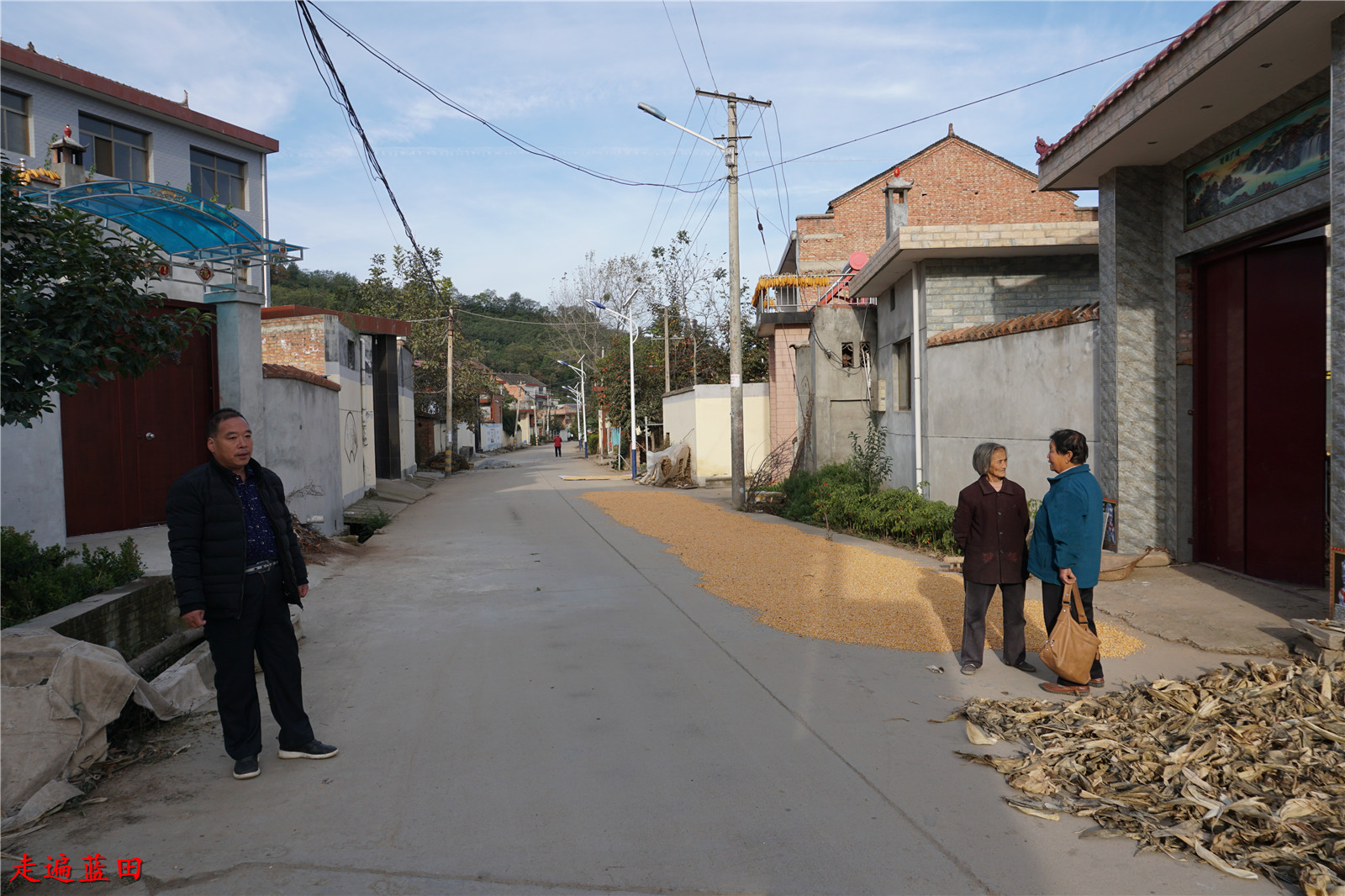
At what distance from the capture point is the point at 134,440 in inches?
445

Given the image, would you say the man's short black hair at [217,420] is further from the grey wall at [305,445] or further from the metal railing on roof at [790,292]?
the metal railing on roof at [790,292]

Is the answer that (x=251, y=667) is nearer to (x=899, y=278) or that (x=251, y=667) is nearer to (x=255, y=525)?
(x=255, y=525)

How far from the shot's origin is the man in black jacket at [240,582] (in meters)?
4.23

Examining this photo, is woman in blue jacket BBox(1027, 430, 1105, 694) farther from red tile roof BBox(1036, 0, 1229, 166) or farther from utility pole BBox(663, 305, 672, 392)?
utility pole BBox(663, 305, 672, 392)

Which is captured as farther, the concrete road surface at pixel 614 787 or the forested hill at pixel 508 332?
the forested hill at pixel 508 332

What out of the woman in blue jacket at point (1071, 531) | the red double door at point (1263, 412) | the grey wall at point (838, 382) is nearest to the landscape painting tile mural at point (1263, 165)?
the red double door at point (1263, 412)

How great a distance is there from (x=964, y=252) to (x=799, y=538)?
4.86 meters

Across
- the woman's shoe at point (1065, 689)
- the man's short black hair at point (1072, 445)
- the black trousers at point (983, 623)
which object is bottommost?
the woman's shoe at point (1065, 689)

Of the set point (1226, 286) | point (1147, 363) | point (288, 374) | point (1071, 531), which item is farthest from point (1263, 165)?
point (288, 374)

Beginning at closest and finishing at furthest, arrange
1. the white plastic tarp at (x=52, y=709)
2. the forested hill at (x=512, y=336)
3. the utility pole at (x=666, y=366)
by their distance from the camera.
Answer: the white plastic tarp at (x=52, y=709), the utility pole at (x=666, y=366), the forested hill at (x=512, y=336)

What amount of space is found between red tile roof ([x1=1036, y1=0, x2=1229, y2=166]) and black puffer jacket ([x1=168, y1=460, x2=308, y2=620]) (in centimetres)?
732

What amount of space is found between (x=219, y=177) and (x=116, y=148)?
3.16 meters

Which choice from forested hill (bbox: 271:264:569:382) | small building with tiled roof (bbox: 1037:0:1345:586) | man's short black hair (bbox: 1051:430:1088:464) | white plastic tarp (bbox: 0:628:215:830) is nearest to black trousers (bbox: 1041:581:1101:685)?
man's short black hair (bbox: 1051:430:1088:464)

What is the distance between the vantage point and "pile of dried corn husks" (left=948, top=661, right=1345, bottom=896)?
329 cm
